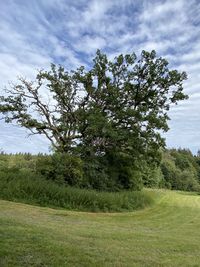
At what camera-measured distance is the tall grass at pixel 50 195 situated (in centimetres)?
1495

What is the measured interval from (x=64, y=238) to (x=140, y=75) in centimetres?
1725

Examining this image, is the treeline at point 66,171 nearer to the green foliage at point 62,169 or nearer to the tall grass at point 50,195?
the green foliage at point 62,169

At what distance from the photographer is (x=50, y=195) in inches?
616

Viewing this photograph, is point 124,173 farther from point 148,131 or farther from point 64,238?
point 64,238

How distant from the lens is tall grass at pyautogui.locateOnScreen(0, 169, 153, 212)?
49.0 feet

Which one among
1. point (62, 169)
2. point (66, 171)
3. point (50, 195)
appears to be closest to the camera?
point (50, 195)

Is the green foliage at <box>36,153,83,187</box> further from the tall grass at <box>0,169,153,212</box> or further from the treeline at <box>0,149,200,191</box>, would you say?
the tall grass at <box>0,169,153,212</box>

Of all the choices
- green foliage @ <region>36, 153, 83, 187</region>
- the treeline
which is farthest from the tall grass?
green foliage @ <region>36, 153, 83, 187</region>

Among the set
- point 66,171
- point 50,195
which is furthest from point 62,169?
point 50,195

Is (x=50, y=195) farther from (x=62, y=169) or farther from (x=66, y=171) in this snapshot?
(x=66, y=171)

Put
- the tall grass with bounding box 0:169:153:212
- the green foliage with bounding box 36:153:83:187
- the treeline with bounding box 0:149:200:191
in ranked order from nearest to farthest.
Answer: the tall grass with bounding box 0:169:153:212 < the treeline with bounding box 0:149:200:191 < the green foliage with bounding box 36:153:83:187

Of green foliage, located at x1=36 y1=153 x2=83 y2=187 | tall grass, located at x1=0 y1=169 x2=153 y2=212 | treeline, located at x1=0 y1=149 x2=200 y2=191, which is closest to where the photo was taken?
tall grass, located at x1=0 y1=169 x2=153 y2=212

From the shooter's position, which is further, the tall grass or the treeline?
the treeline

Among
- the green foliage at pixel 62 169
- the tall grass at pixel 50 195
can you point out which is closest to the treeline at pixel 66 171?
the green foliage at pixel 62 169
